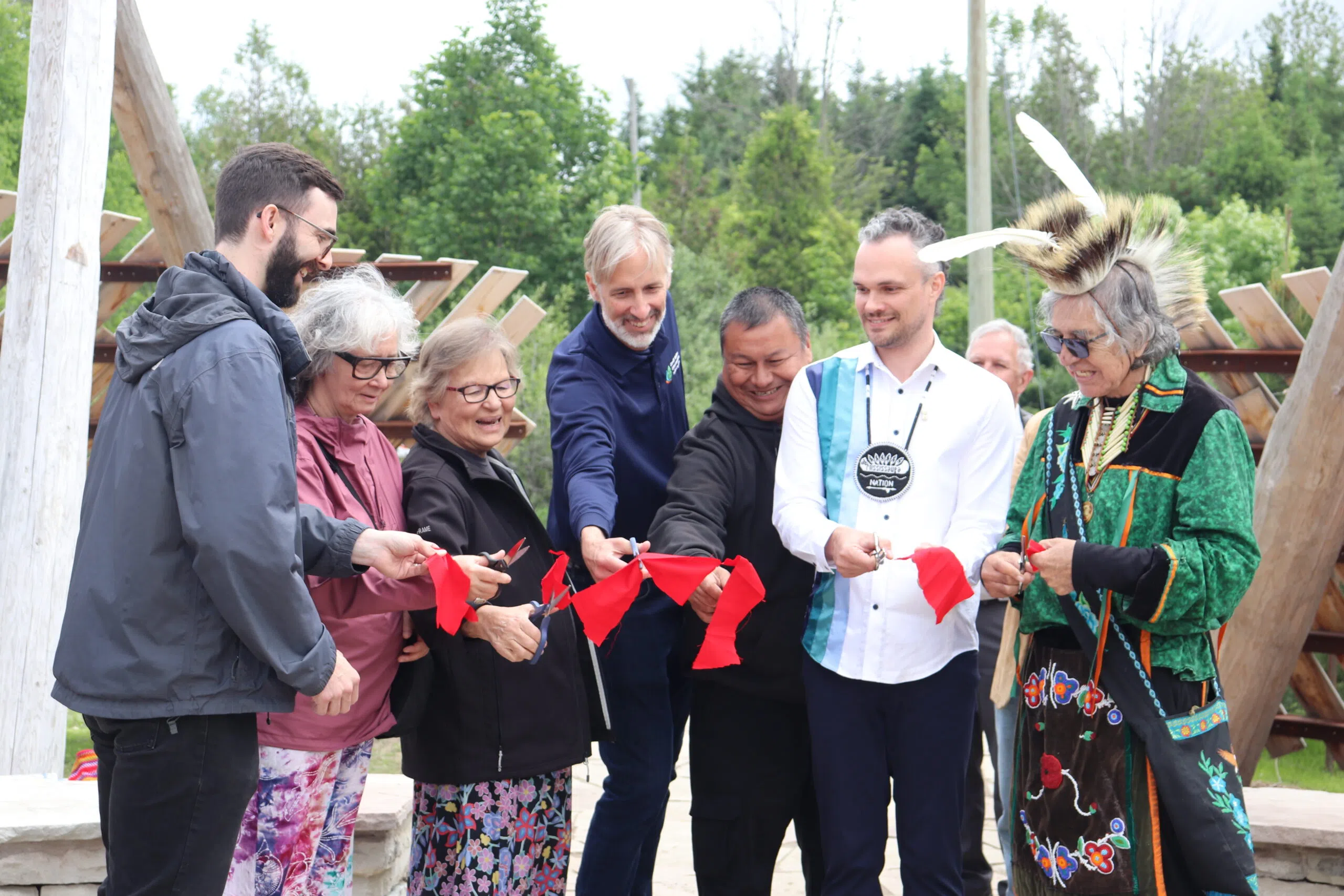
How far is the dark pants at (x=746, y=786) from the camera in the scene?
3336 millimetres

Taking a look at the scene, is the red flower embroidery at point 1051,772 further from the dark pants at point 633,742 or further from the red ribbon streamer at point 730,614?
the dark pants at point 633,742

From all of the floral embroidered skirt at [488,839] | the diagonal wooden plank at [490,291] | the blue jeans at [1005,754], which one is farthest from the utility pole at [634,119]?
the floral embroidered skirt at [488,839]

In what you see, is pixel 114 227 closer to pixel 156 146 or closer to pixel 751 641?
pixel 156 146

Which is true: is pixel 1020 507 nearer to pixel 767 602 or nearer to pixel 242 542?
pixel 767 602

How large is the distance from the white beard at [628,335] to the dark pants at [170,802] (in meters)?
1.52

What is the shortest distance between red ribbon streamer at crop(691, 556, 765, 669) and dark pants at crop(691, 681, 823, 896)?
16.6 inches

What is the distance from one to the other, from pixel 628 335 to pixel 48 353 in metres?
2.78

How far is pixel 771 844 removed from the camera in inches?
132

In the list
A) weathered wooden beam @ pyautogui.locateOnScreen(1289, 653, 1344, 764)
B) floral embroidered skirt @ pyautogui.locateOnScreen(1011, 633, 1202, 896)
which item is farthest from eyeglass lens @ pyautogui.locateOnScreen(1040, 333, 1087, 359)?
weathered wooden beam @ pyautogui.locateOnScreen(1289, 653, 1344, 764)

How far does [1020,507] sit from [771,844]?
1165 mm

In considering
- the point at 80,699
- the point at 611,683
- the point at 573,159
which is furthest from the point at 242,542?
the point at 573,159

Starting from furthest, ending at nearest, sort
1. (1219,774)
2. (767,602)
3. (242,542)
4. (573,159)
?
(573,159)
(767,602)
(1219,774)
(242,542)

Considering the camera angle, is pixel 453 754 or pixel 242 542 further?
pixel 453 754

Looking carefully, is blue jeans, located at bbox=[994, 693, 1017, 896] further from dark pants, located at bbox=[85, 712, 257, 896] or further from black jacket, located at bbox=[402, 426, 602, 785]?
dark pants, located at bbox=[85, 712, 257, 896]
